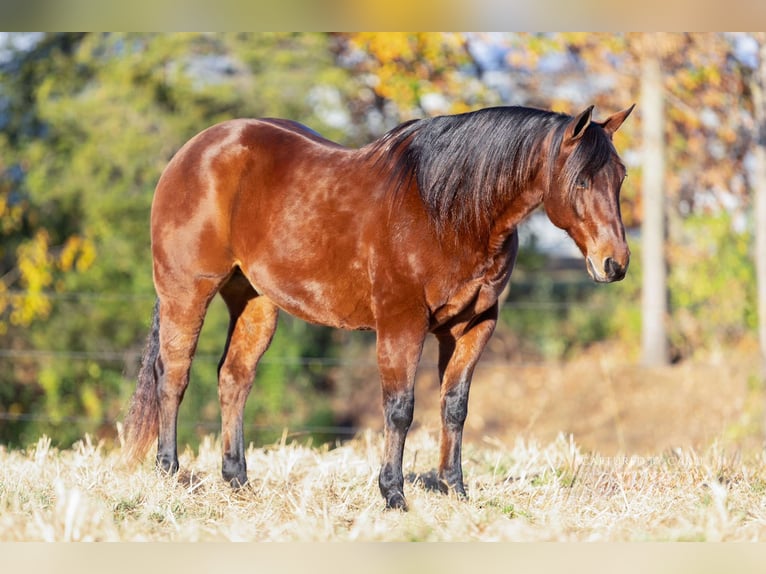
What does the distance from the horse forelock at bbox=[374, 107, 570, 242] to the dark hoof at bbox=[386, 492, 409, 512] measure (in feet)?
4.19

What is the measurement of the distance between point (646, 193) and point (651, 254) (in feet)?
2.68

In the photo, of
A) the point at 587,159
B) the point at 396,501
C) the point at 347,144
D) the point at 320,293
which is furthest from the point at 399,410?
the point at 347,144

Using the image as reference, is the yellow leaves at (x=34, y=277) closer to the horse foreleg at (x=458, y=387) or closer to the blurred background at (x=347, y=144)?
the blurred background at (x=347, y=144)

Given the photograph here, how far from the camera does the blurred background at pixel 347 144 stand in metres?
12.2

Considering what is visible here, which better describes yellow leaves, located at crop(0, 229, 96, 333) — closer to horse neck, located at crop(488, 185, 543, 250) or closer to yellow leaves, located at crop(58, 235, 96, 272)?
yellow leaves, located at crop(58, 235, 96, 272)

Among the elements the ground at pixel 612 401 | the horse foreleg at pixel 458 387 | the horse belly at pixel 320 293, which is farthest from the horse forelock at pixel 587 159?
the ground at pixel 612 401

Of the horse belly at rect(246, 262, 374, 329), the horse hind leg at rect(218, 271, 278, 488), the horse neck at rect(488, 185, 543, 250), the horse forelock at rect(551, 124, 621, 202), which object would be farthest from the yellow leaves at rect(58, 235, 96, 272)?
the horse forelock at rect(551, 124, 621, 202)

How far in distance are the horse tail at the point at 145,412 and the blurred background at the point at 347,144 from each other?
6.52 m

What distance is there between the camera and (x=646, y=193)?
40.9ft

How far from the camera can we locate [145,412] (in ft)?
17.5

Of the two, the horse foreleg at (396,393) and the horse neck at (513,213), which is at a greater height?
the horse neck at (513,213)

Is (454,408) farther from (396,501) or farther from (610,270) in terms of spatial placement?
(610,270)

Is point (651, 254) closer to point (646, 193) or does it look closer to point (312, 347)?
point (646, 193)

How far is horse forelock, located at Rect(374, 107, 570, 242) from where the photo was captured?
14.1 feet
